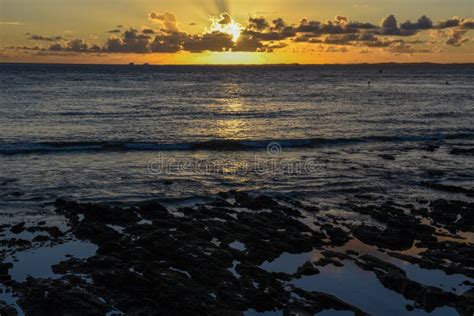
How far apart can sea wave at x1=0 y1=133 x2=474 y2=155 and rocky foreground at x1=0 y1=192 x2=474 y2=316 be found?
1607 cm

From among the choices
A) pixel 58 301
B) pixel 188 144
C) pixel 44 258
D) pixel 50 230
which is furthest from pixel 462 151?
pixel 58 301

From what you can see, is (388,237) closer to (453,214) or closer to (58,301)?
(453,214)

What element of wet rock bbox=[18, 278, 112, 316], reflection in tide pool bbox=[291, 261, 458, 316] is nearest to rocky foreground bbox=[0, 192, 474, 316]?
wet rock bbox=[18, 278, 112, 316]

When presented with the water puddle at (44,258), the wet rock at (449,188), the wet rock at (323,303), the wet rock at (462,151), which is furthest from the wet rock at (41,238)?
the wet rock at (462,151)

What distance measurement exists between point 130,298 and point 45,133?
34.4 meters

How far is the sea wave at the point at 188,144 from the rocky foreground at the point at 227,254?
52.7 feet

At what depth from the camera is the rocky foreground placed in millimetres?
14039

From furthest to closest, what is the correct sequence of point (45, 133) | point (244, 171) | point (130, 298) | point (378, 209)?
point (45, 133), point (244, 171), point (378, 209), point (130, 298)

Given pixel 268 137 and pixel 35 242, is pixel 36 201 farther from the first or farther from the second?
pixel 268 137

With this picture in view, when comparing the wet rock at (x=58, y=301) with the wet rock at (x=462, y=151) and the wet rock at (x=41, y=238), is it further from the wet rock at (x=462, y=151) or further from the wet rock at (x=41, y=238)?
the wet rock at (x=462, y=151)

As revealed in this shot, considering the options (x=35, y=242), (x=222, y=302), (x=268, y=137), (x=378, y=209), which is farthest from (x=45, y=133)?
(x=222, y=302)

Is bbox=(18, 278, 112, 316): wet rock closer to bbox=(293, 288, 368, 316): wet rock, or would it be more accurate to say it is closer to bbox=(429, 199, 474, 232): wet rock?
bbox=(293, 288, 368, 316): wet rock

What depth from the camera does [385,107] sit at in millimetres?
74000

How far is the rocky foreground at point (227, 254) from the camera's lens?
46.1 ft
